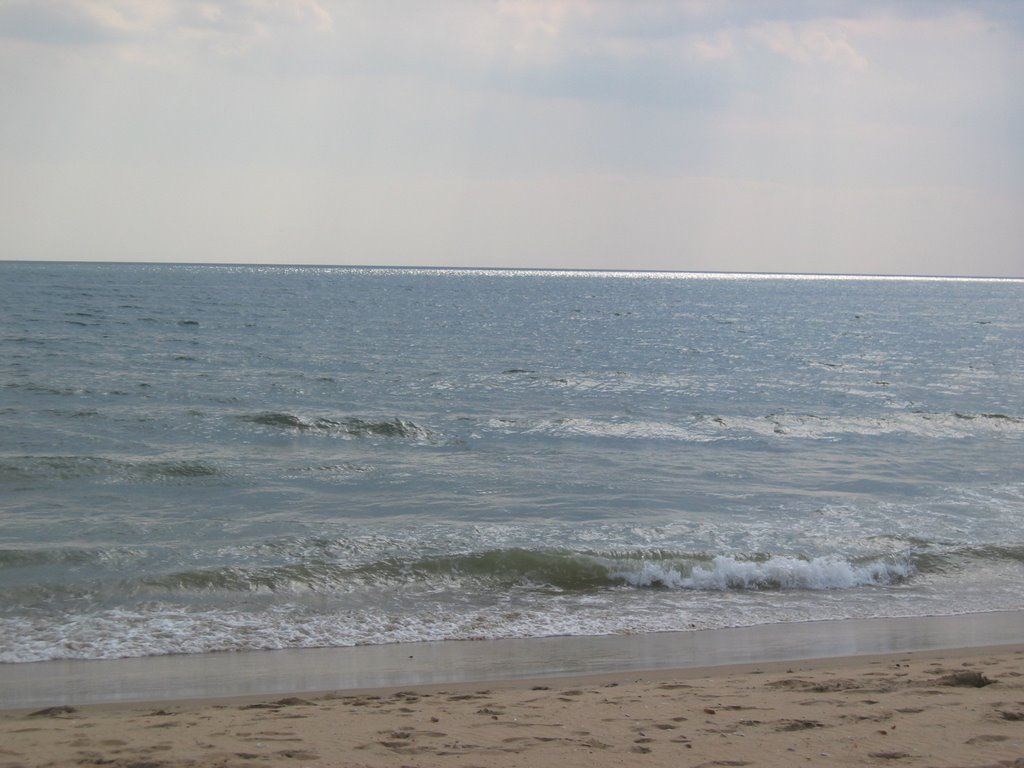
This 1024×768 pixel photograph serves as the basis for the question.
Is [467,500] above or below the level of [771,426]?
below

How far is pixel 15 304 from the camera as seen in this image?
60.3 meters

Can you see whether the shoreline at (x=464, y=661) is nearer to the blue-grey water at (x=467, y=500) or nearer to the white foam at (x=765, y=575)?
the blue-grey water at (x=467, y=500)

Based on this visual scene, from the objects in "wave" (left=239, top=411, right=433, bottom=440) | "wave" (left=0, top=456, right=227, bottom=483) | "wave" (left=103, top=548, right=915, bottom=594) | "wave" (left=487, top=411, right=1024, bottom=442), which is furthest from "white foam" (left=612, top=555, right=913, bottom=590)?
"wave" (left=239, top=411, right=433, bottom=440)

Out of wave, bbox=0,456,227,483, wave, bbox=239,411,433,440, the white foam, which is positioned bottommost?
the white foam

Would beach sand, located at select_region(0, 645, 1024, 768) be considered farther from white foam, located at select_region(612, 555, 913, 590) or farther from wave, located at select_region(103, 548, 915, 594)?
white foam, located at select_region(612, 555, 913, 590)

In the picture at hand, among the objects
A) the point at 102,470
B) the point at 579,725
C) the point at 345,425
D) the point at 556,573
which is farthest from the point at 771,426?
the point at 579,725

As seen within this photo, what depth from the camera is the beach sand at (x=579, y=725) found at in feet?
17.7

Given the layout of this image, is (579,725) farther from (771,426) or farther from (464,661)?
(771,426)

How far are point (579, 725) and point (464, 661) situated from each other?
2.31 m

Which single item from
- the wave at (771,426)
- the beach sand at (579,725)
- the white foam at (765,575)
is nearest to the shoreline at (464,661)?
the beach sand at (579,725)

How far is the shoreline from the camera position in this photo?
23.9 feet

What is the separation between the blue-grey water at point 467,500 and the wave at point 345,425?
10 cm

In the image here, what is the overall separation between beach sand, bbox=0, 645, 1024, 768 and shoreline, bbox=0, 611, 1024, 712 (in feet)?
1.09

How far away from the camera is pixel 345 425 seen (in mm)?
20938
